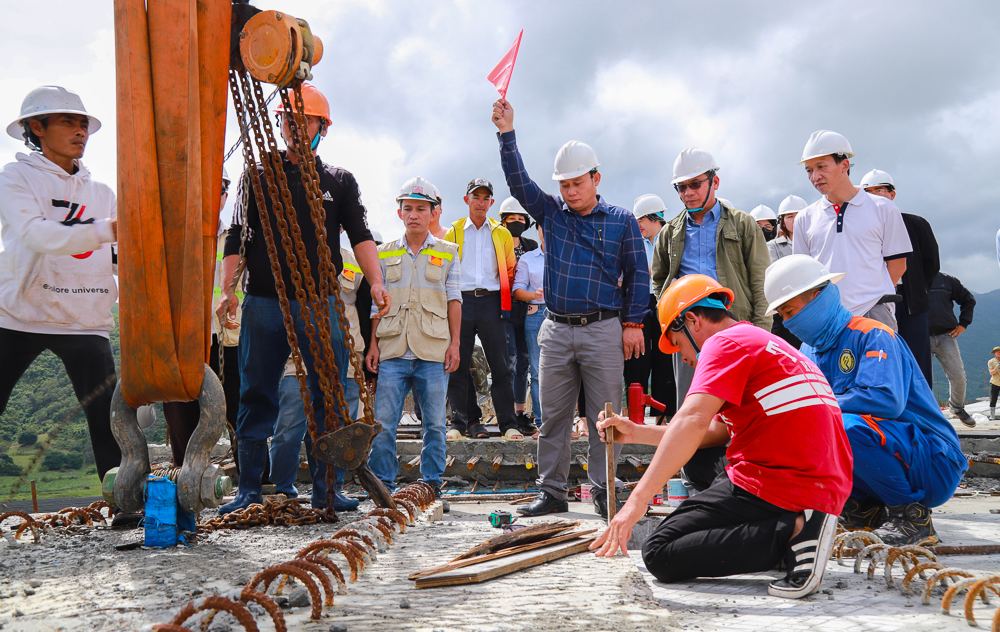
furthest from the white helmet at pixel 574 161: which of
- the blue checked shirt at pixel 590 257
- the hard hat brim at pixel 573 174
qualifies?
the blue checked shirt at pixel 590 257

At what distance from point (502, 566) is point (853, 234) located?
3.55 metres

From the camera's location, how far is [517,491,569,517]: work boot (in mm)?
4492

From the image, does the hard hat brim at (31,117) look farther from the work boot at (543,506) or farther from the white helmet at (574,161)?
the work boot at (543,506)

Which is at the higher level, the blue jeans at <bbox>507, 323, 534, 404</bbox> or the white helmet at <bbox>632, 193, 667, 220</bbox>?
the white helmet at <bbox>632, 193, 667, 220</bbox>

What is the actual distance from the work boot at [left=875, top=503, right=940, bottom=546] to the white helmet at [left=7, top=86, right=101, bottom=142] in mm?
4927

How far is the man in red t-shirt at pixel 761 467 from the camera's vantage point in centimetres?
246

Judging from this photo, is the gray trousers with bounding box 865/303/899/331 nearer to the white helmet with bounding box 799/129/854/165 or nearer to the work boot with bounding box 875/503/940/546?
the white helmet with bounding box 799/129/854/165

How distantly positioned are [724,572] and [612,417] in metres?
0.80

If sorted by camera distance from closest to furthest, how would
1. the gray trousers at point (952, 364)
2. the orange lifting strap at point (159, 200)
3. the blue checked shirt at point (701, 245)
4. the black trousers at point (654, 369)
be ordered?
the orange lifting strap at point (159, 200) < the blue checked shirt at point (701, 245) < the black trousers at point (654, 369) < the gray trousers at point (952, 364)

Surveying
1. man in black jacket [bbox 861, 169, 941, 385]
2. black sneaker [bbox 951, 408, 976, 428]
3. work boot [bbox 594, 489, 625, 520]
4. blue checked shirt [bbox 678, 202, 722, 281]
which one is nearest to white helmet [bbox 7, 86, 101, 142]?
work boot [bbox 594, 489, 625, 520]

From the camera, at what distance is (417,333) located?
5043 millimetres

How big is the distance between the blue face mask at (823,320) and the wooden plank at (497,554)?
155 centimetres

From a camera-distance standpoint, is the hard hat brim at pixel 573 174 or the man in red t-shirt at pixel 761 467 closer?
the man in red t-shirt at pixel 761 467

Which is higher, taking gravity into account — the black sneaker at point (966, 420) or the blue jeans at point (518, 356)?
the blue jeans at point (518, 356)
